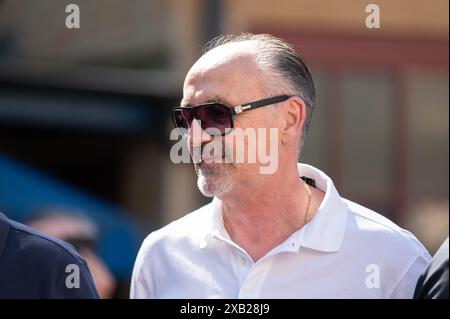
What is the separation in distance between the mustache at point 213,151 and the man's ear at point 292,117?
21cm

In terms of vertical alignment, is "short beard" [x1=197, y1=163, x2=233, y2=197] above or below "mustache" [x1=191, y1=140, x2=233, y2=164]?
below

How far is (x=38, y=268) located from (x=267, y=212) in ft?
2.35

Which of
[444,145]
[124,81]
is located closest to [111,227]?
[124,81]

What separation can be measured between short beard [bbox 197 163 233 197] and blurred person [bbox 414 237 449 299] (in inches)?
25.5

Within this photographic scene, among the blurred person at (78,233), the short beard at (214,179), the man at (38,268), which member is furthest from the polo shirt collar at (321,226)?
the blurred person at (78,233)

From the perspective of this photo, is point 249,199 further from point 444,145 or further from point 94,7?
point 444,145

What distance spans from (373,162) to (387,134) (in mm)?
332

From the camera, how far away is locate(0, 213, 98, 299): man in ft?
9.38

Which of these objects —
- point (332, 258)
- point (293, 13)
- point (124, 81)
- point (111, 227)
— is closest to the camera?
point (332, 258)

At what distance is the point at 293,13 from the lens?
10391 mm

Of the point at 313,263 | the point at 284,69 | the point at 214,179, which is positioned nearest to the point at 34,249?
the point at 214,179

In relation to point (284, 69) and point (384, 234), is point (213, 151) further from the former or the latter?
point (384, 234)

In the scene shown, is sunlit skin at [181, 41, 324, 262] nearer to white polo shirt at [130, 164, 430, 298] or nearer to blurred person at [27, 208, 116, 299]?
white polo shirt at [130, 164, 430, 298]

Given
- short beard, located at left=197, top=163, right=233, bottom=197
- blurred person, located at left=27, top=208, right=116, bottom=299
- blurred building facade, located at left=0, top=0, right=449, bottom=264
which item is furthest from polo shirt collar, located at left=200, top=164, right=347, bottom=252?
blurred building facade, located at left=0, top=0, right=449, bottom=264
